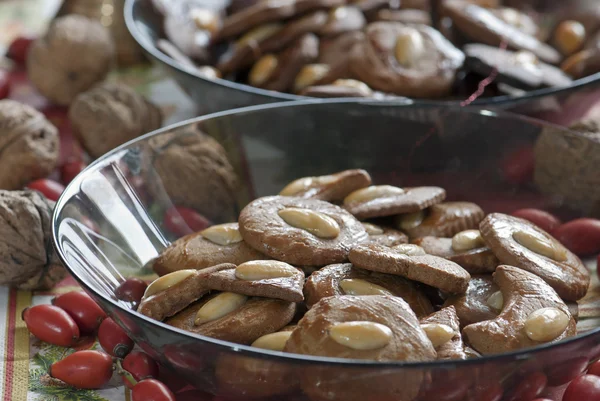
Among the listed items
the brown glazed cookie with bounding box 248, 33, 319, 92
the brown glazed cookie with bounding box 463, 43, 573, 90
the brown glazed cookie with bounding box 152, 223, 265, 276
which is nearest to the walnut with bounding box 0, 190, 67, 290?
the brown glazed cookie with bounding box 152, 223, 265, 276

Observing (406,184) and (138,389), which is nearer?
(138,389)

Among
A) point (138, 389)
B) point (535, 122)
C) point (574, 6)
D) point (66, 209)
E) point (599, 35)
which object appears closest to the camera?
point (138, 389)

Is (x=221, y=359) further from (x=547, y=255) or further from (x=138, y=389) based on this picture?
Answer: (x=547, y=255)

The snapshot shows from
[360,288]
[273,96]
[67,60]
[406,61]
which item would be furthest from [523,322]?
[67,60]

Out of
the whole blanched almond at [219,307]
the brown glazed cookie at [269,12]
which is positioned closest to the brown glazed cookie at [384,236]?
the whole blanched almond at [219,307]

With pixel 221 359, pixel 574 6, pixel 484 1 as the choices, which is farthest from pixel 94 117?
pixel 574 6

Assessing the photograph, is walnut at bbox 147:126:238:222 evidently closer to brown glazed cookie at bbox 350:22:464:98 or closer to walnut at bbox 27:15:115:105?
brown glazed cookie at bbox 350:22:464:98
